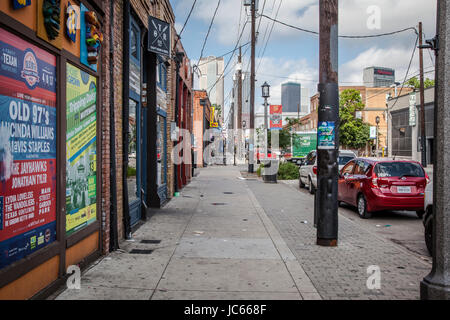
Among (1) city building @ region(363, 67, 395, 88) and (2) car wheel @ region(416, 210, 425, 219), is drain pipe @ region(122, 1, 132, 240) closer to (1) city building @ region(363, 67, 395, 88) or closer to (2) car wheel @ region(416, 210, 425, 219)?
(2) car wheel @ region(416, 210, 425, 219)

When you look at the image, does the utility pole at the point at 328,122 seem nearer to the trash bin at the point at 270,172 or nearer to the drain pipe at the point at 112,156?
the drain pipe at the point at 112,156

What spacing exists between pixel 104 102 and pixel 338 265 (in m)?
4.23

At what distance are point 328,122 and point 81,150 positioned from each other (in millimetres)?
4036

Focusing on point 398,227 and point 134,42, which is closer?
point 134,42

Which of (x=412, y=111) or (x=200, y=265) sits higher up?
(x=412, y=111)

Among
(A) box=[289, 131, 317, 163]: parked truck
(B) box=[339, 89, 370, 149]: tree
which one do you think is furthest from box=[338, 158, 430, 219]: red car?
(B) box=[339, 89, 370, 149]: tree

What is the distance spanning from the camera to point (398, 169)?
10438 mm

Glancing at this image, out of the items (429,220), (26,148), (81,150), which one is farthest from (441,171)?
(81,150)

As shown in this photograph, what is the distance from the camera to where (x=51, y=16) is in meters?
4.39

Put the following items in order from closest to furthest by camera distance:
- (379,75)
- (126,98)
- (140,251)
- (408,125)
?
(140,251) < (126,98) < (408,125) < (379,75)

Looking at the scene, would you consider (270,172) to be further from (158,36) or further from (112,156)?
(112,156)

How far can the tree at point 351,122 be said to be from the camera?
58.0 meters

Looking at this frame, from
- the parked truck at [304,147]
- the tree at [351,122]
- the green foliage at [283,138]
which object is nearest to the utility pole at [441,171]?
the green foliage at [283,138]
